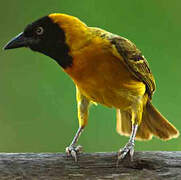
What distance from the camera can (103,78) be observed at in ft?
12.4

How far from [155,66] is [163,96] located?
0.77 ft

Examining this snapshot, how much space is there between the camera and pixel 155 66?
14.5 ft

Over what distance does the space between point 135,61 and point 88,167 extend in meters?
0.96

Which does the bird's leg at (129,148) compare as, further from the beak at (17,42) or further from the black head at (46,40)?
the beak at (17,42)

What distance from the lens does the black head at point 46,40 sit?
3.72m

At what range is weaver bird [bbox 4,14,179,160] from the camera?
12.3 ft

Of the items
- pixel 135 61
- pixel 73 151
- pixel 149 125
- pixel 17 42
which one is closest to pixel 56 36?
pixel 17 42

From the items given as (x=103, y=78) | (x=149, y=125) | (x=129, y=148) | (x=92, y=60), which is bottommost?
(x=149, y=125)

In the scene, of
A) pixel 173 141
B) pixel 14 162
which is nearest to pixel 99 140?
pixel 173 141

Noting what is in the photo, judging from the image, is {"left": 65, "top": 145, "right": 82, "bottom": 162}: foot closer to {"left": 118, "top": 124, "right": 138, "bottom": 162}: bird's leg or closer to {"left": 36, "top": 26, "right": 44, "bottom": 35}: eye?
{"left": 118, "top": 124, "right": 138, "bottom": 162}: bird's leg

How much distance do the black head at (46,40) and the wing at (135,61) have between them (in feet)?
1.09

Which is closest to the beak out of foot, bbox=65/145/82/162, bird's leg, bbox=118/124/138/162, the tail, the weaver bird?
the weaver bird

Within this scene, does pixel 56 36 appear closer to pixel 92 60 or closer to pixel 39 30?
pixel 39 30

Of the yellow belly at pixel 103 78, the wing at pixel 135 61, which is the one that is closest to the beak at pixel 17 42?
the yellow belly at pixel 103 78
